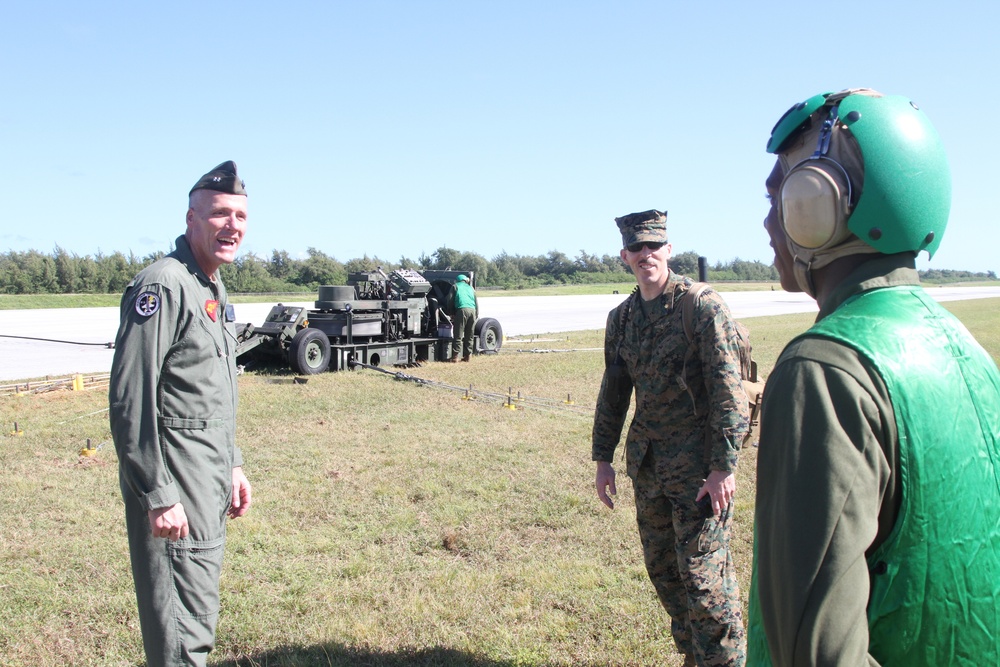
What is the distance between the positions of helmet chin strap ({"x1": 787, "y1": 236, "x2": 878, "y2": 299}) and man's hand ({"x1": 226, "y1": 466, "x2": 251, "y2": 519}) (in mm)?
2369

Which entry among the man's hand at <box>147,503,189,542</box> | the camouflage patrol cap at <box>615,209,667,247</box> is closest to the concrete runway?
the man's hand at <box>147,503,189,542</box>

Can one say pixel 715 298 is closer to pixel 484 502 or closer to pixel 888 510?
pixel 888 510

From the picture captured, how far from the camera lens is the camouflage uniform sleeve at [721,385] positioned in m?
3.00

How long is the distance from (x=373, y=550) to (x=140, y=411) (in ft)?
9.36

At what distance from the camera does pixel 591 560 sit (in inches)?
190

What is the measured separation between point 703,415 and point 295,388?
30.0ft

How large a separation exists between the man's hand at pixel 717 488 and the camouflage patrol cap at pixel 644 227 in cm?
105

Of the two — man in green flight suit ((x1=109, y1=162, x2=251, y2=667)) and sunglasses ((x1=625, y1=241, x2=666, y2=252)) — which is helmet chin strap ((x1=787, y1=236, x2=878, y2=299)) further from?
man in green flight suit ((x1=109, y1=162, x2=251, y2=667))

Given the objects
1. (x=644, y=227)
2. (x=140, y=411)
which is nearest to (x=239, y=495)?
(x=140, y=411)

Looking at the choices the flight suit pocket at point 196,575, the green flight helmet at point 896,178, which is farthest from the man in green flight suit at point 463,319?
the green flight helmet at point 896,178

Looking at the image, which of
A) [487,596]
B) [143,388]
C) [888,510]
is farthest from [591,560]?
[888,510]

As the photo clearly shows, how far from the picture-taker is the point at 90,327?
23.0 meters

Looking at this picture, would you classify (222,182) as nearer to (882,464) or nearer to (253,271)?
(882,464)

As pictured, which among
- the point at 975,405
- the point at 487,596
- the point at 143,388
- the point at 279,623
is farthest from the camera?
the point at 487,596
